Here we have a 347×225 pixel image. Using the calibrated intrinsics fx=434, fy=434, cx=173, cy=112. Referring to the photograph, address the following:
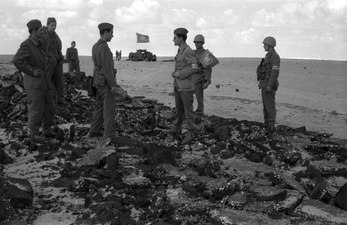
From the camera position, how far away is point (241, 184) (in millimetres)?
5398

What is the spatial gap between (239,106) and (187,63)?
674 centimetres

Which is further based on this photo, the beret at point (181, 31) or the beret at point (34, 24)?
the beret at point (181, 31)

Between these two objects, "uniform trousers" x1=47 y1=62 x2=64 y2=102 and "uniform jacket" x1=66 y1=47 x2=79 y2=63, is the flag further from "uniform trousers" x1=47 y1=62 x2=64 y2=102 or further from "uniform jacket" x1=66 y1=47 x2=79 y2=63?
"uniform trousers" x1=47 y1=62 x2=64 y2=102

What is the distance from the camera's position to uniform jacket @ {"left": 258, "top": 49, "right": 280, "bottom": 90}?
9.17 m

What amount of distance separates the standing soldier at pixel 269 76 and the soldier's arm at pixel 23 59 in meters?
4.79

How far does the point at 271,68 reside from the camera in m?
9.26

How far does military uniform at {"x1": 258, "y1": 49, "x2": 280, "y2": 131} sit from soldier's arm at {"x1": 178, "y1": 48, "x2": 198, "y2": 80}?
6.87 feet

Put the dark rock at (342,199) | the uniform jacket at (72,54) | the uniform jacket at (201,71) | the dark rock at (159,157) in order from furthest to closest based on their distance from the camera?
the uniform jacket at (72,54) → the uniform jacket at (201,71) → the dark rock at (159,157) → the dark rock at (342,199)

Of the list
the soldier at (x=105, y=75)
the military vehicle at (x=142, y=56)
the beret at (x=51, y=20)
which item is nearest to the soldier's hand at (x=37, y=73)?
the soldier at (x=105, y=75)

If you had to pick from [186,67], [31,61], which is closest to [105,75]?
[31,61]

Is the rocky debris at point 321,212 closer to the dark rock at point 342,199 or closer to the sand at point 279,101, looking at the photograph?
the dark rock at point 342,199

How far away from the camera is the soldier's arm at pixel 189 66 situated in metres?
7.93

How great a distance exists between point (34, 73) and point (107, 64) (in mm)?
1246

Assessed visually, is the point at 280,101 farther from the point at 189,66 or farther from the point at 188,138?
the point at 188,138
